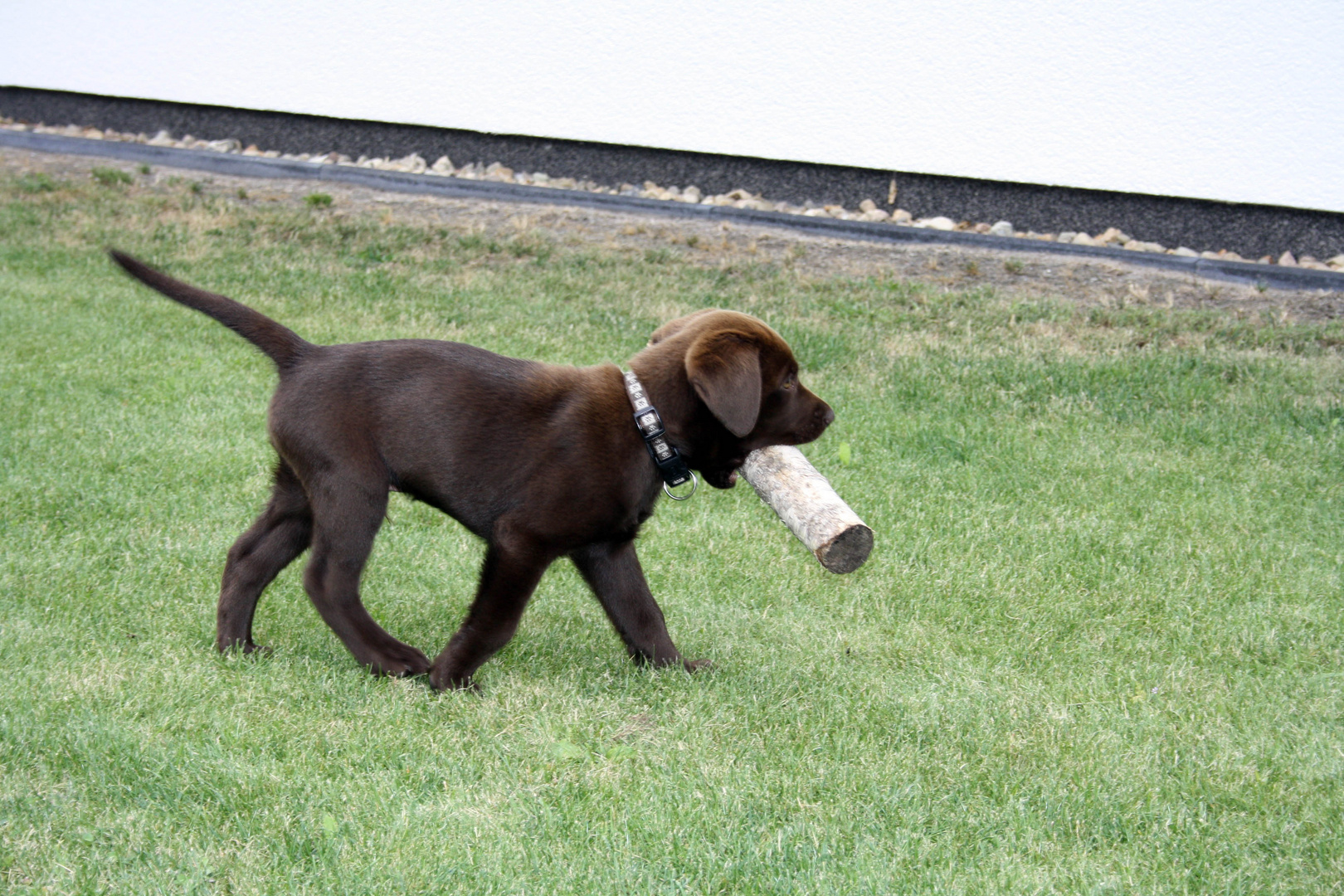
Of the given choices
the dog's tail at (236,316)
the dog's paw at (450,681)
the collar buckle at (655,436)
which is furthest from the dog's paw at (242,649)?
the collar buckle at (655,436)

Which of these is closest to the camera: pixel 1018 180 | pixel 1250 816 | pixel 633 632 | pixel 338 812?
pixel 338 812

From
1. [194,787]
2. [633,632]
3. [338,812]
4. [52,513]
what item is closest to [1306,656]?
[633,632]

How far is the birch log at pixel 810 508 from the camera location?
4.03m

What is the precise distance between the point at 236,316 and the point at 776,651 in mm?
2170

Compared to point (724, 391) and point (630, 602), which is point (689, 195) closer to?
point (630, 602)

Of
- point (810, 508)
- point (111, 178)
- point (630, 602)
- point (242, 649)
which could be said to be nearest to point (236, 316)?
point (242, 649)

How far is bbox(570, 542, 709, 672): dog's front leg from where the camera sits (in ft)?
13.6

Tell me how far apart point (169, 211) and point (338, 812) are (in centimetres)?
933

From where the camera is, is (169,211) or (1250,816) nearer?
(1250,816)

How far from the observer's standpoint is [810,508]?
419 centimetres

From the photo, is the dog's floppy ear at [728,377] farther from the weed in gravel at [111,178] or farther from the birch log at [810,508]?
the weed in gravel at [111,178]

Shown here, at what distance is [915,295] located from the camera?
9305 millimetres

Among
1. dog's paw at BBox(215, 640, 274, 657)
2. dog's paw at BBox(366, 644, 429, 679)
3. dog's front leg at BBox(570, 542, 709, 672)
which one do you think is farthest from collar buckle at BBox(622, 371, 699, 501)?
dog's paw at BBox(215, 640, 274, 657)

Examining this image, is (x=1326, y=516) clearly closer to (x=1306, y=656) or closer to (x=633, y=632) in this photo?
(x=1306, y=656)
